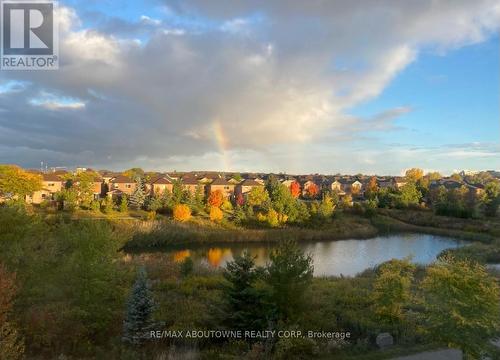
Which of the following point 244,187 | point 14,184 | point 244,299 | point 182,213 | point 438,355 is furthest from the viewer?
point 244,187

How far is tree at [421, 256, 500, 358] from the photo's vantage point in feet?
27.4

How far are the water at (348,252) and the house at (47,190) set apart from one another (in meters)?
34.8

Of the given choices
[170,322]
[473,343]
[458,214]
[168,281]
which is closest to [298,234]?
[458,214]

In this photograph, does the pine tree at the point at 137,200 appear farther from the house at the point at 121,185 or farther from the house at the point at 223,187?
the house at the point at 223,187

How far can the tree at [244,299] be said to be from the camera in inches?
394

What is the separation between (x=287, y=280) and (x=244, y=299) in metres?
1.30

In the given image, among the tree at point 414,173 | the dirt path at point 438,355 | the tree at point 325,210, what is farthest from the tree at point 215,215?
the tree at point 414,173

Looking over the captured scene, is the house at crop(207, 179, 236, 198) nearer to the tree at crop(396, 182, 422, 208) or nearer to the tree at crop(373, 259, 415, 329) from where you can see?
the tree at crop(396, 182, 422, 208)

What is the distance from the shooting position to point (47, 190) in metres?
63.1

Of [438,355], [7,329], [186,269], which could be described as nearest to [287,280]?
[438,355]

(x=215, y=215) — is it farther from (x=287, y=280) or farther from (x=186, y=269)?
(x=287, y=280)

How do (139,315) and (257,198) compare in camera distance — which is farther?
(257,198)

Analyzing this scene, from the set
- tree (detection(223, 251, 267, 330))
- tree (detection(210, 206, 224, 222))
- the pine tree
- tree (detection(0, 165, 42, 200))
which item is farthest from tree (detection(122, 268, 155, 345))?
tree (detection(0, 165, 42, 200))

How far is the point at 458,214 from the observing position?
54.1m
